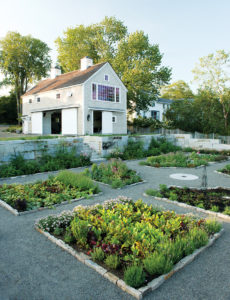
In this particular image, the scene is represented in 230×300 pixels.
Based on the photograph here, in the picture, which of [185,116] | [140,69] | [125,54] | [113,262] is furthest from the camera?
[125,54]

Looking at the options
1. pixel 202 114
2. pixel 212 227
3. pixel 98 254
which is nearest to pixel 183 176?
pixel 212 227

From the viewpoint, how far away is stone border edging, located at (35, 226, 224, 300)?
2848mm

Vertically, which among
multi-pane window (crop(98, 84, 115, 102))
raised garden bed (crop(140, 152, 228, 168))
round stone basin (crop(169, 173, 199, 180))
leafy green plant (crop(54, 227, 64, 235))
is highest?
multi-pane window (crop(98, 84, 115, 102))

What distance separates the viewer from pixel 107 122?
967 inches

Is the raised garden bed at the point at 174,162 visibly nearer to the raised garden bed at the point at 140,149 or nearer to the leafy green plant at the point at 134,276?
the raised garden bed at the point at 140,149

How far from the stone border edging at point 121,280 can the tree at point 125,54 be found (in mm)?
27291

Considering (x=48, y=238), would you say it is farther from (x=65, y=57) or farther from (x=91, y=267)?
(x=65, y=57)

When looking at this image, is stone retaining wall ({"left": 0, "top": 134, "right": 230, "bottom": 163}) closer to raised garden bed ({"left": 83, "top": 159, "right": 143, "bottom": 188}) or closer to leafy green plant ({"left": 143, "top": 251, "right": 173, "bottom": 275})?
raised garden bed ({"left": 83, "top": 159, "right": 143, "bottom": 188})

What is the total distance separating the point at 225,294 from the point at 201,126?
25283mm

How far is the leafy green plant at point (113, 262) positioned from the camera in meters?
3.27

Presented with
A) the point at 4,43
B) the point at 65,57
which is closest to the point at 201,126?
the point at 65,57

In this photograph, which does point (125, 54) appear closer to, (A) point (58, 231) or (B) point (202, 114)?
(B) point (202, 114)

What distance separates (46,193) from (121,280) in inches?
162

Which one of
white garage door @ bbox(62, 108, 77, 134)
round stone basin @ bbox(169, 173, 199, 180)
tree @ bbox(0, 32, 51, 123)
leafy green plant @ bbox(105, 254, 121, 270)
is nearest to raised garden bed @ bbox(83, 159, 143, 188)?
round stone basin @ bbox(169, 173, 199, 180)
